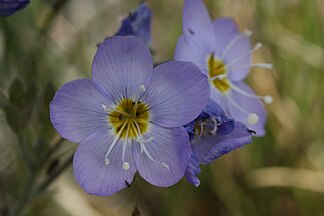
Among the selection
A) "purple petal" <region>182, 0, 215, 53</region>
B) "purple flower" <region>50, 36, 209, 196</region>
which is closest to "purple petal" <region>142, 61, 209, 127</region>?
"purple flower" <region>50, 36, 209, 196</region>

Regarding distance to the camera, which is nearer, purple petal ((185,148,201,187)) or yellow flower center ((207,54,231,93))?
purple petal ((185,148,201,187))

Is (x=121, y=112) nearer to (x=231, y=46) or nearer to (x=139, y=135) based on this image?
(x=139, y=135)

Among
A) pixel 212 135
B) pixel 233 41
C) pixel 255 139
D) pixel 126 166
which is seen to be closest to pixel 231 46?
pixel 233 41

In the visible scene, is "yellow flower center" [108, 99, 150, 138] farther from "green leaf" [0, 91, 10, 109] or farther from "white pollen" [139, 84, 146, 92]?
"green leaf" [0, 91, 10, 109]

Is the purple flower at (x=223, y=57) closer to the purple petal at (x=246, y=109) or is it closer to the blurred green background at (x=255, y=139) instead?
the purple petal at (x=246, y=109)

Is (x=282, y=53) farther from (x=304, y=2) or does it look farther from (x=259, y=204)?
(x=259, y=204)

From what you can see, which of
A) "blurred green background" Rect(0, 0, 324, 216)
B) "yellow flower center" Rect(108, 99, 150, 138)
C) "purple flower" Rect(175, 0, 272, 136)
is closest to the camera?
"yellow flower center" Rect(108, 99, 150, 138)
